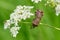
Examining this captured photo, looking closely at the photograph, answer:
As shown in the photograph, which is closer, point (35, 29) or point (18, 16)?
point (18, 16)

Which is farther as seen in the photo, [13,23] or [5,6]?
[5,6]

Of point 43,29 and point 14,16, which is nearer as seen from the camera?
point 14,16

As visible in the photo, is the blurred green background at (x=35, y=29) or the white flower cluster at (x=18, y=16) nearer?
the white flower cluster at (x=18, y=16)

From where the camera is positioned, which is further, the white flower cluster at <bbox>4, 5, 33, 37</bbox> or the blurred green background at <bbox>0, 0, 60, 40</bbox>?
the blurred green background at <bbox>0, 0, 60, 40</bbox>

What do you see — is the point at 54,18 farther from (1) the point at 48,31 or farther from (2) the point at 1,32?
(2) the point at 1,32

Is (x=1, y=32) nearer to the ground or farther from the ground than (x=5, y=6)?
nearer to the ground

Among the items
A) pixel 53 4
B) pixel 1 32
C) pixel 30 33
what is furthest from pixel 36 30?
pixel 53 4

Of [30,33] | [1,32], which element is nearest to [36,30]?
[30,33]

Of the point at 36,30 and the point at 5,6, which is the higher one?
the point at 5,6

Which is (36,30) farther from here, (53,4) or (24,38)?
(53,4)
